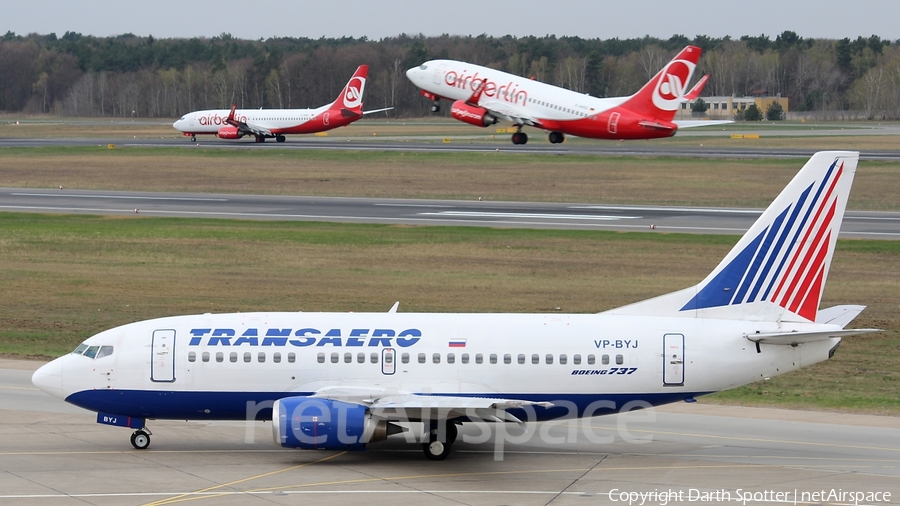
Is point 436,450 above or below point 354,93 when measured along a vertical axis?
below

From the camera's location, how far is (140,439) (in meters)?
27.8

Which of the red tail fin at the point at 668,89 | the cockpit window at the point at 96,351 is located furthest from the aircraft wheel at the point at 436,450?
the red tail fin at the point at 668,89

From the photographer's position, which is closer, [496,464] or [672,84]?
[496,464]

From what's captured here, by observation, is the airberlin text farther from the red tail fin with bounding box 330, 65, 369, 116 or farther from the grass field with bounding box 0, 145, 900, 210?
→ the red tail fin with bounding box 330, 65, 369, 116

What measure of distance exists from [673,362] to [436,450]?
19.3 feet

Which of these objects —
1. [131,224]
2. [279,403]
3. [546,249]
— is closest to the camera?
[279,403]

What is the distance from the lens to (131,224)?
2785 inches

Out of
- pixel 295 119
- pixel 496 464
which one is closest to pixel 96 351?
pixel 496 464

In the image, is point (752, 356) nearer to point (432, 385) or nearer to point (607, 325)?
point (607, 325)

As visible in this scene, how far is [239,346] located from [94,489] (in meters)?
4.77

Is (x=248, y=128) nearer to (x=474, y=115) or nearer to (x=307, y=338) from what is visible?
(x=474, y=115)

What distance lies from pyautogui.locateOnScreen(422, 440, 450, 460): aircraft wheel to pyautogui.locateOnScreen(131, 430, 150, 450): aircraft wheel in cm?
693

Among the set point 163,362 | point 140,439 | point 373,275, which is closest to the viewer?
point 163,362

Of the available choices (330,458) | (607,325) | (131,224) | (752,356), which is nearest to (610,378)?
(607,325)
